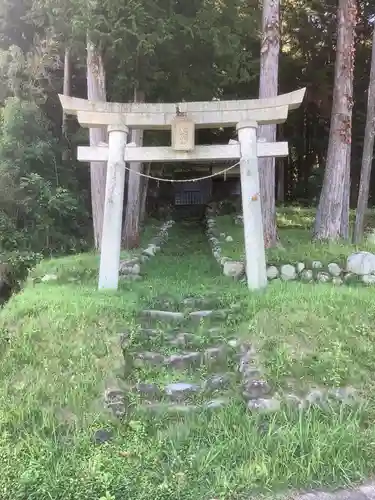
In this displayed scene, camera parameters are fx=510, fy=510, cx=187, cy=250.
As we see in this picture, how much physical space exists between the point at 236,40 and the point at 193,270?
5001mm

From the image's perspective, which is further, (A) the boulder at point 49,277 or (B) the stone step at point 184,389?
(A) the boulder at point 49,277

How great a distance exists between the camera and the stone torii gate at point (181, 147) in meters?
7.55

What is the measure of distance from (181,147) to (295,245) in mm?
3528

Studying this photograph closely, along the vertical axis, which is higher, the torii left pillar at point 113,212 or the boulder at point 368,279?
the torii left pillar at point 113,212

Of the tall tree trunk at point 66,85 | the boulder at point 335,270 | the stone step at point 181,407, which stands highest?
the tall tree trunk at point 66,85

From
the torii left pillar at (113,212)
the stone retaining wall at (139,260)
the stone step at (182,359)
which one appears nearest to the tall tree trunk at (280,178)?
the stone retaining wall at (139,260)

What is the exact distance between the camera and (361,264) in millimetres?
7914

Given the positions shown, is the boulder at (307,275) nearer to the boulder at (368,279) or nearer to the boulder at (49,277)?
the boulder at (368,279)

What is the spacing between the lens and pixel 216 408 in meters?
4.85

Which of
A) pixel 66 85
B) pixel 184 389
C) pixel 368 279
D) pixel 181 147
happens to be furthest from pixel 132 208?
pixel 184 389

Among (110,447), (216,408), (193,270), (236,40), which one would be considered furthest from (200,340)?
(236,40)

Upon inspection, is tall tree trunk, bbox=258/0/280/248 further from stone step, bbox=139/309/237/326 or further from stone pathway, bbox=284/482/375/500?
stone pathway, bbox=284/482/375/500

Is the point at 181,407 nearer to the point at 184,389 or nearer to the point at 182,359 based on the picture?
the point at 184,389

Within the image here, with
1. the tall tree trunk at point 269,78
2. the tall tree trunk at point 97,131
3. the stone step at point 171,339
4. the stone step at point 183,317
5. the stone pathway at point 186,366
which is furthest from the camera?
the tall tree trunk at point 97,131
